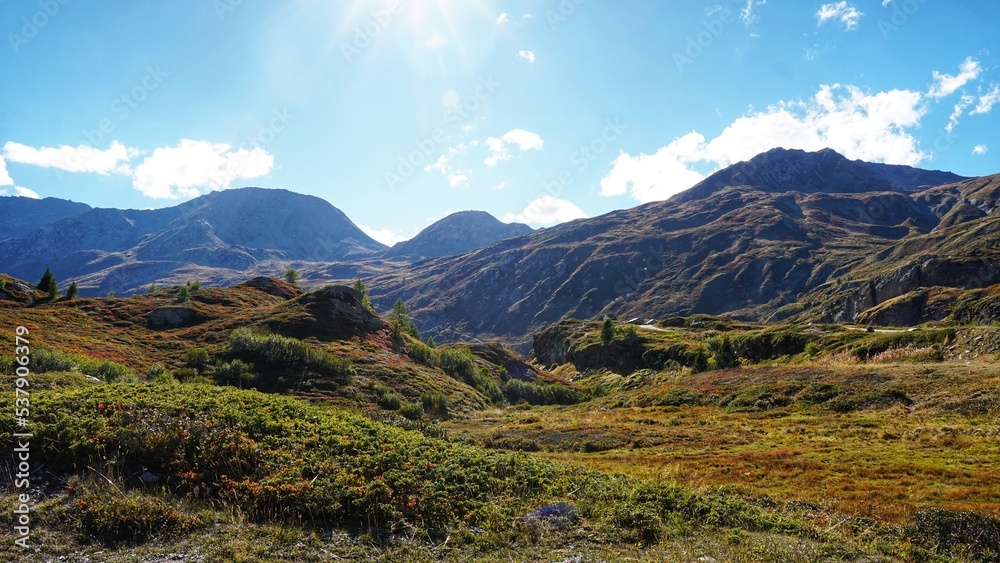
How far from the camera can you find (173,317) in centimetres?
7094

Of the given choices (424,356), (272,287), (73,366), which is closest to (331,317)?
(424,356)

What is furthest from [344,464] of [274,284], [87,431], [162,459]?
[274,284]

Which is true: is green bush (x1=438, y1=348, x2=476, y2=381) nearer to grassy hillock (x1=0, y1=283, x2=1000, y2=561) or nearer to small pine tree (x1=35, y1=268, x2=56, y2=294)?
grassy hillock (x1=0, y1=283, x2=1000, y2=561)

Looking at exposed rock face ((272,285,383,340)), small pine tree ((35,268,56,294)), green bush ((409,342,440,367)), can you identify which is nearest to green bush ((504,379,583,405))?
green bush ((409,342,440,367))

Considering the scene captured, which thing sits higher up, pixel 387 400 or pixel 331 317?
pixel 331 317

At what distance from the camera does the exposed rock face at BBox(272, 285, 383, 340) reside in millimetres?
69500

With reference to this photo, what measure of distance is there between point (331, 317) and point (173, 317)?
22359 mm

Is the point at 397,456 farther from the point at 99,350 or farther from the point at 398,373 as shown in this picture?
the point at 99,350

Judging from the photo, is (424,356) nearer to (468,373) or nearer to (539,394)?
(468,373)

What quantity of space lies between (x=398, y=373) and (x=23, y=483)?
159 feet

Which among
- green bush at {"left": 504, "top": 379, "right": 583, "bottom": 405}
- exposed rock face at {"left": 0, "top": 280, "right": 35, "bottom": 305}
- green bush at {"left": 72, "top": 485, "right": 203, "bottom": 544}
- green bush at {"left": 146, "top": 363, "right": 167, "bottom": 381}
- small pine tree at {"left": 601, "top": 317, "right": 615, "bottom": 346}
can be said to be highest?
exposed rock face at {"left": 0, "top": 280, "right": 35, "bottom": 305}

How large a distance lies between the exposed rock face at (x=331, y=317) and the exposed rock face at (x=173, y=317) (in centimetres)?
1312

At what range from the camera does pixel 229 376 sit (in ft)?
161

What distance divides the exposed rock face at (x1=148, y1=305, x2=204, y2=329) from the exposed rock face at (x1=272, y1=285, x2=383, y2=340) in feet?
43.0
